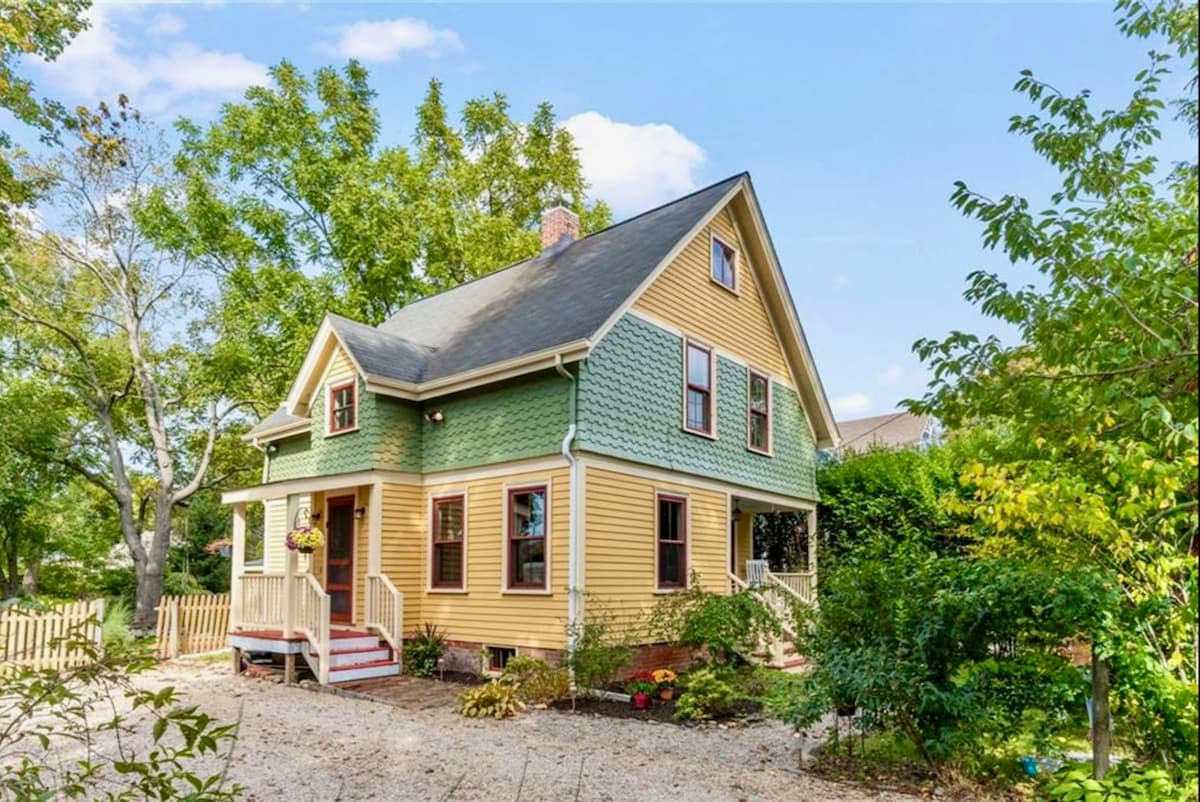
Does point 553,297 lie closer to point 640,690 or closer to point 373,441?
point 373,441

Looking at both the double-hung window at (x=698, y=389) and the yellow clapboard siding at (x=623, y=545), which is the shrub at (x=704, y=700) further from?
the double-hung window at (x=698, y=389)

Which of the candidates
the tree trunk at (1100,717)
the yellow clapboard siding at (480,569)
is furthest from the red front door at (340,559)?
the tree trunk at (1100,717)

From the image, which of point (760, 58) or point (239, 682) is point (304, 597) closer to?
point (239, 682)

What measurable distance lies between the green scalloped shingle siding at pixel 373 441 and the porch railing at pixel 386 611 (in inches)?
68.1

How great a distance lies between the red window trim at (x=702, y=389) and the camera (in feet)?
42.1

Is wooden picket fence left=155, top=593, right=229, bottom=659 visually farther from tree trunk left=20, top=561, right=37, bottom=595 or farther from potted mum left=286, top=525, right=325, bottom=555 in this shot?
tree trunk left=20, top=561, right=37, bottom=595

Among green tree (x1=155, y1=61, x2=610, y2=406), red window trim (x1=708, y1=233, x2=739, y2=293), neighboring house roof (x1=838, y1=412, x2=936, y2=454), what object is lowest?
neighboring house roof (x1=838, y1=412, x2=936, y2=454)

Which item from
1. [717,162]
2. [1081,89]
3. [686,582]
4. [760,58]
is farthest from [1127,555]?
[717,162]

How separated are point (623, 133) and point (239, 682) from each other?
67.5 ft

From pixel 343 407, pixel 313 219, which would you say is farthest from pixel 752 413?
pixel 313 219

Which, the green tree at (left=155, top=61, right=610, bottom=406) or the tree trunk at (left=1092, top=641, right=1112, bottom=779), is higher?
the green tree at (left=155, top=61, right=610, bottom=406)

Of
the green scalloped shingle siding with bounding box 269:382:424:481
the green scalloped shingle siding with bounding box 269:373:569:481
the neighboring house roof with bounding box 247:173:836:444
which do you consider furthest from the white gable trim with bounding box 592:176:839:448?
the green scalloped shingle siding with bounding box 269:382:424:481

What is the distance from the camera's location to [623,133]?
26.2m

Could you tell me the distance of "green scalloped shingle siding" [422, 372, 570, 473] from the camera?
1101cm
